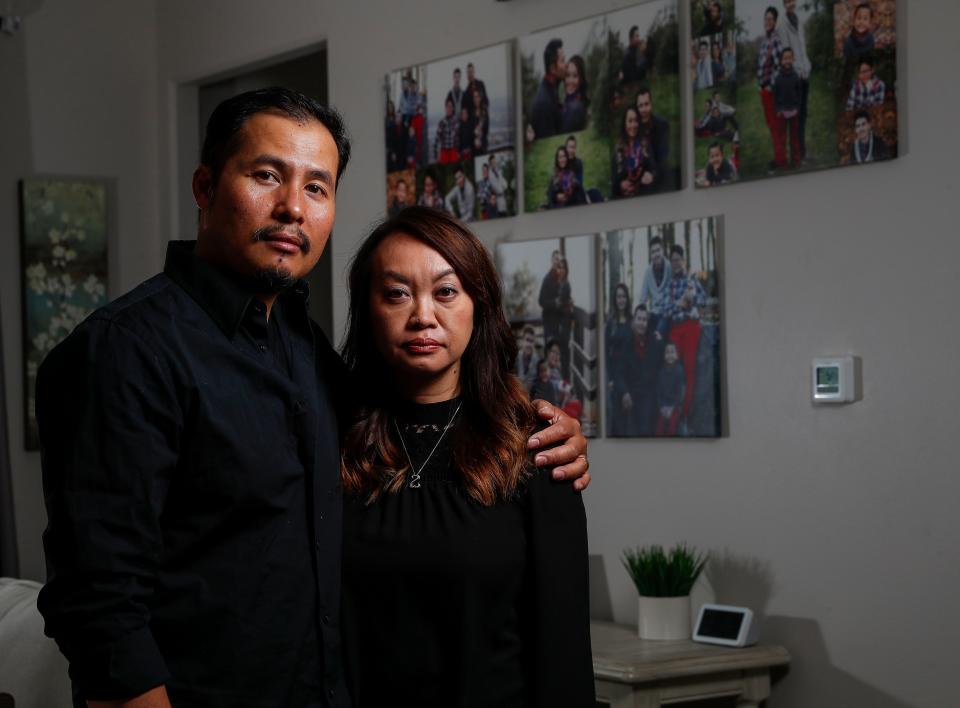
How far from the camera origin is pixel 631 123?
3291 mm

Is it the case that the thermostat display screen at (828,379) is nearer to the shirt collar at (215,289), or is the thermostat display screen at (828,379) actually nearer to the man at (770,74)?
the man at (770,74)

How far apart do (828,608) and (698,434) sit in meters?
0.53

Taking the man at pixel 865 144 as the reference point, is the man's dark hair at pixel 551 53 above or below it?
above

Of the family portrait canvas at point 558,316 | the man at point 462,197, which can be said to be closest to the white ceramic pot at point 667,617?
the family portrait canvas at point 558,316

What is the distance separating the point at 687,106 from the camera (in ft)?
10.5

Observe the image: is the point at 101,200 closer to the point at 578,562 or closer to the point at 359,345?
the point at 359,345

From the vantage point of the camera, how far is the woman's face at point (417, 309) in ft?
6.02

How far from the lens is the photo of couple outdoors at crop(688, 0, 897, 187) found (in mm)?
2811

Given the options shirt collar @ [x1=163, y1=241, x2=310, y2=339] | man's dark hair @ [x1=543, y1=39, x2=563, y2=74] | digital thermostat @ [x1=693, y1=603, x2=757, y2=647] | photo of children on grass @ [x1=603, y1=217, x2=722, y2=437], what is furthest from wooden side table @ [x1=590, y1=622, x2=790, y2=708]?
man's dark hair @ [x1=543, y1=39, x2=563, y2=74]

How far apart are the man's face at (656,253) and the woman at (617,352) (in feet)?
0.38

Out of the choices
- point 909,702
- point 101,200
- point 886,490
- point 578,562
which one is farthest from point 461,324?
point 101,200

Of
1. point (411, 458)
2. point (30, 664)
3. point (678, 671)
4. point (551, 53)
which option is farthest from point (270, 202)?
point (551, 53)

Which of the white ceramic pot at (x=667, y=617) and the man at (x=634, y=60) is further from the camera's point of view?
the man at (x=634, y=60)

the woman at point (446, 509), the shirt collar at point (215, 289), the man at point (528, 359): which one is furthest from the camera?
the man at point (528, 359)
